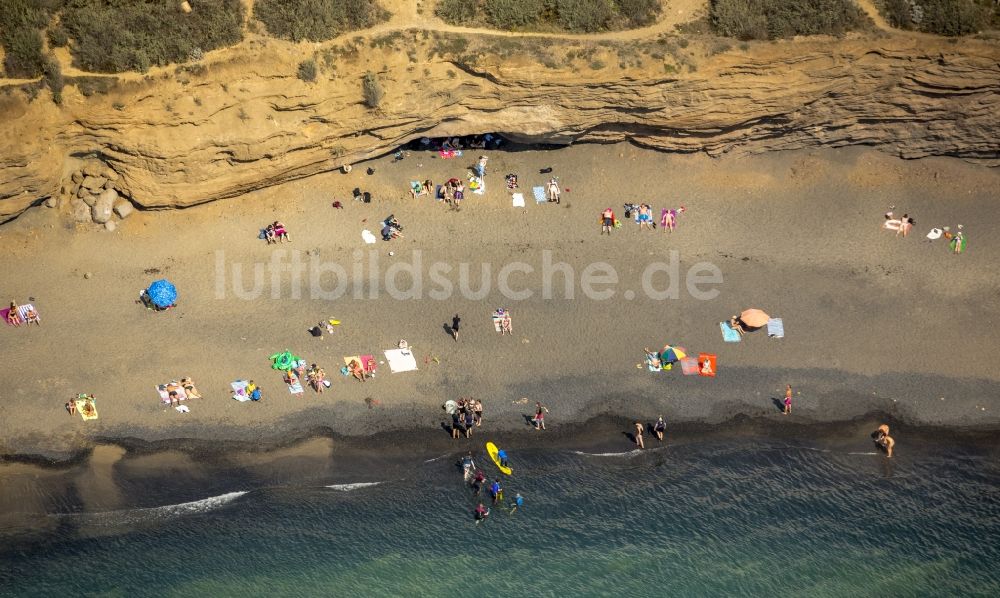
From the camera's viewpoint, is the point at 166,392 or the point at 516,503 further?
the point at 166,392

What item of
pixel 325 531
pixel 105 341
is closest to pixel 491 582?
pixel 325 531

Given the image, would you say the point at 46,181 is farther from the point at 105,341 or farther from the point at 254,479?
the point at 254,479

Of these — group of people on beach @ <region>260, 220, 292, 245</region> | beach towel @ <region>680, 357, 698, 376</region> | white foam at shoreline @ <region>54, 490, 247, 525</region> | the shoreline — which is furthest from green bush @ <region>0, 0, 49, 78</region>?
beach towel @ <region>680, 357, 698, 376</region>

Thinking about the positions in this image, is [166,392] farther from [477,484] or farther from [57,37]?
[57,37]

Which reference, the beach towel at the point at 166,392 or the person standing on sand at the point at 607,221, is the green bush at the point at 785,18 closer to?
the person standing on sand at the point at 607,221

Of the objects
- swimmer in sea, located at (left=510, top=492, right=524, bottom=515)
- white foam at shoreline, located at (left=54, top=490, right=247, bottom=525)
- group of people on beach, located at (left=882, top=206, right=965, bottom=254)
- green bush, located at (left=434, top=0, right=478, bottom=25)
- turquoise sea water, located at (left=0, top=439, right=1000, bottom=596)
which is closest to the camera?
turquoise sea water, located at (left=0, top=439, right=1000, bottom=596)

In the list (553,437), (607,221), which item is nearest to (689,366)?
(553,437)

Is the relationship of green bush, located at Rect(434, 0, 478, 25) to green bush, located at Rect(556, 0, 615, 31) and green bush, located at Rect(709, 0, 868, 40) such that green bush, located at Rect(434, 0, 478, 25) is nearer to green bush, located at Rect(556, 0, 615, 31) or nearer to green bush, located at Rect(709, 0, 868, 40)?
green bush, located at Rect(556, 0, 615, 31)
